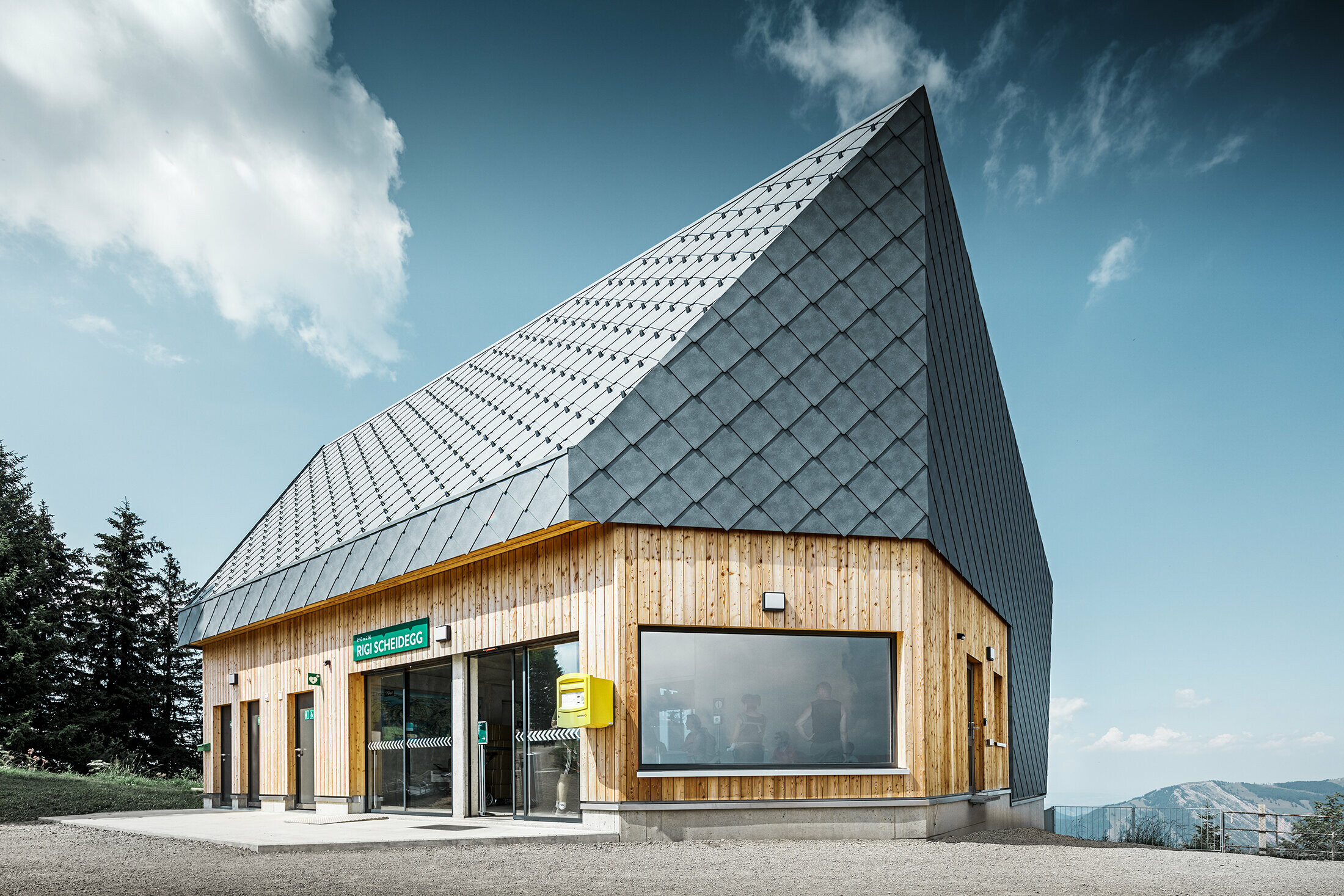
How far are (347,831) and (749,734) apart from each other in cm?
480

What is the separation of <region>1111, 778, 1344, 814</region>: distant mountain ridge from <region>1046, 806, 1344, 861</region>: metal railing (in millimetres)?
167

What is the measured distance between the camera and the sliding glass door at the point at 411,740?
1442 centimetres

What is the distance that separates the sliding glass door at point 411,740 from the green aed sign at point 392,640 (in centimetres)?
39

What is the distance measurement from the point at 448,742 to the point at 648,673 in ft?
13.7

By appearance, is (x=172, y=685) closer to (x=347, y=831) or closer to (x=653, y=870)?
(x=347, y=831)

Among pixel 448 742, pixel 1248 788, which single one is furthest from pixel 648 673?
pixel 1248 788

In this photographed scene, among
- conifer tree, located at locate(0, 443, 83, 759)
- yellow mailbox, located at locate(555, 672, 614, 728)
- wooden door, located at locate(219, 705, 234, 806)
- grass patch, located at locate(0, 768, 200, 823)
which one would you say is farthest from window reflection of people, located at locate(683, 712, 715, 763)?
conifer tree, located at locate(0, 443, 83, 759)

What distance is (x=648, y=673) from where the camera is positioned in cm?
1169

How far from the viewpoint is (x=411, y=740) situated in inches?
598

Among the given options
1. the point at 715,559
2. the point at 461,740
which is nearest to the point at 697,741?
the point at 715,559

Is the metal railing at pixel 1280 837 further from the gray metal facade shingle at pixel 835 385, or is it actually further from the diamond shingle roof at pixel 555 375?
the diamond shingle roof at pixel 555 375

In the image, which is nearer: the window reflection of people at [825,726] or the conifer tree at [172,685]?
the window reflection of people at [825,726]

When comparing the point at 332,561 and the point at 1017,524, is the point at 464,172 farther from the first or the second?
the point at 1017,524

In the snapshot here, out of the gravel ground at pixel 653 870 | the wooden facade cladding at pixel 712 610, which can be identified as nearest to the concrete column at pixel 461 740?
the wooden facade cladding at pixel 712 610
